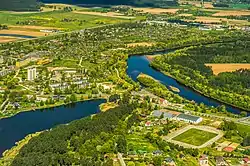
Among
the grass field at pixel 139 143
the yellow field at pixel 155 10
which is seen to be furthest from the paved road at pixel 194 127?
the yellow field at pixel 155 10

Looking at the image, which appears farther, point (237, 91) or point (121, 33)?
point (121, 33)

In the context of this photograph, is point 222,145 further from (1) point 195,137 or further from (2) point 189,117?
(2) point 189,117

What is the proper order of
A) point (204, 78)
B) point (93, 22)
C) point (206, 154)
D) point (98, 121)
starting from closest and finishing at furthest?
point (206, 154) < point (98, 121) < point (204, 78) < point (93, 22)

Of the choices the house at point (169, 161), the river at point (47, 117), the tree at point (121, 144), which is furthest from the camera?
the river at point (47, 117)

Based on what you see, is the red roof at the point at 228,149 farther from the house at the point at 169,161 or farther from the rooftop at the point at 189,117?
the rooftop at the point at 189,117

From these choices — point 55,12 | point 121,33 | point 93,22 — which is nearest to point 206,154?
point 121,33

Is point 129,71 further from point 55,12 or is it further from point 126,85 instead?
point 55,12

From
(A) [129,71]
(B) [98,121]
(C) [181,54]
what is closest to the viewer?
(B) [98,121]
